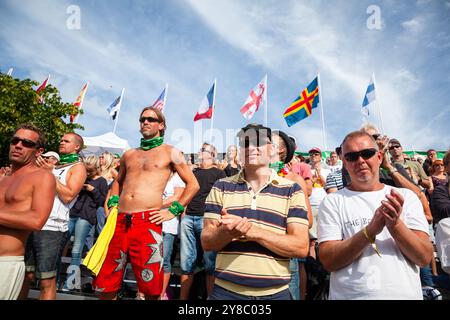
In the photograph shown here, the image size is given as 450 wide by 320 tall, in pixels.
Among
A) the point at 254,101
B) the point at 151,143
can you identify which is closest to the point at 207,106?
the point at 254,101

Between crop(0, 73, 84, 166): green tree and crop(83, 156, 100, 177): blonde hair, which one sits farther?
crop(0, 73, 84, 166): green tree

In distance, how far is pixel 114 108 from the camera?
2231cm

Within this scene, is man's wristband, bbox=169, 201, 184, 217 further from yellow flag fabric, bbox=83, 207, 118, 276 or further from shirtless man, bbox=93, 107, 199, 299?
yellow flag fabric, bbox=83, 207, 118, 276

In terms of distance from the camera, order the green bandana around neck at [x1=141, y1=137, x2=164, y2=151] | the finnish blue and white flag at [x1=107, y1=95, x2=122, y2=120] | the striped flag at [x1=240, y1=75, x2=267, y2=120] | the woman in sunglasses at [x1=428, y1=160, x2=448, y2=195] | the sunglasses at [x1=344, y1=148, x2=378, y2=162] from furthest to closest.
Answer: the finnish blue and white flag at [x1=107, y1=95, x2=122, y2=120] < the striped flag at [x1=240, y1=75, x2=267, y2=120] < the woman in sunglasses at [x1=428, y1=160, x2=448, y2=195] < the green bandana around neck at [x1=141, y1=137, x2=164, y2=151] < the sunglasses at [x1=344, y1=148, x2=378, y2=162]

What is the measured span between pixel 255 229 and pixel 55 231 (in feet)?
9.68

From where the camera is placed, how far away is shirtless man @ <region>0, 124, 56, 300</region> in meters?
2.27

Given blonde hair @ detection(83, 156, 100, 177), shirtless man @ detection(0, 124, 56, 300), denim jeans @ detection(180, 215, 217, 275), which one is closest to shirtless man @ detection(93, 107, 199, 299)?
shirtless man @ detection(0, 124, 56, 300)

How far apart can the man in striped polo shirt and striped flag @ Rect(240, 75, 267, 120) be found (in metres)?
12.8

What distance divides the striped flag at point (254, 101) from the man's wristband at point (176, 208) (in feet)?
39.1

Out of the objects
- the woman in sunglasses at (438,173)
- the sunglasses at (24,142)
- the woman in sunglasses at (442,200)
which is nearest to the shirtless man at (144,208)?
the sunglasses at (24,142)

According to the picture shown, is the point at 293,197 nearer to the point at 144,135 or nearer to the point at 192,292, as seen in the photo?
the point at 144,135

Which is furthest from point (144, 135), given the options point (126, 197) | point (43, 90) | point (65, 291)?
point (43, 90)

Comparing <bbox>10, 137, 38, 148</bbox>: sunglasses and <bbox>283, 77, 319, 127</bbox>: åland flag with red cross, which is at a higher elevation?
<bbox>283, 77, 319, 127</bbox>: åland flag with red cross
